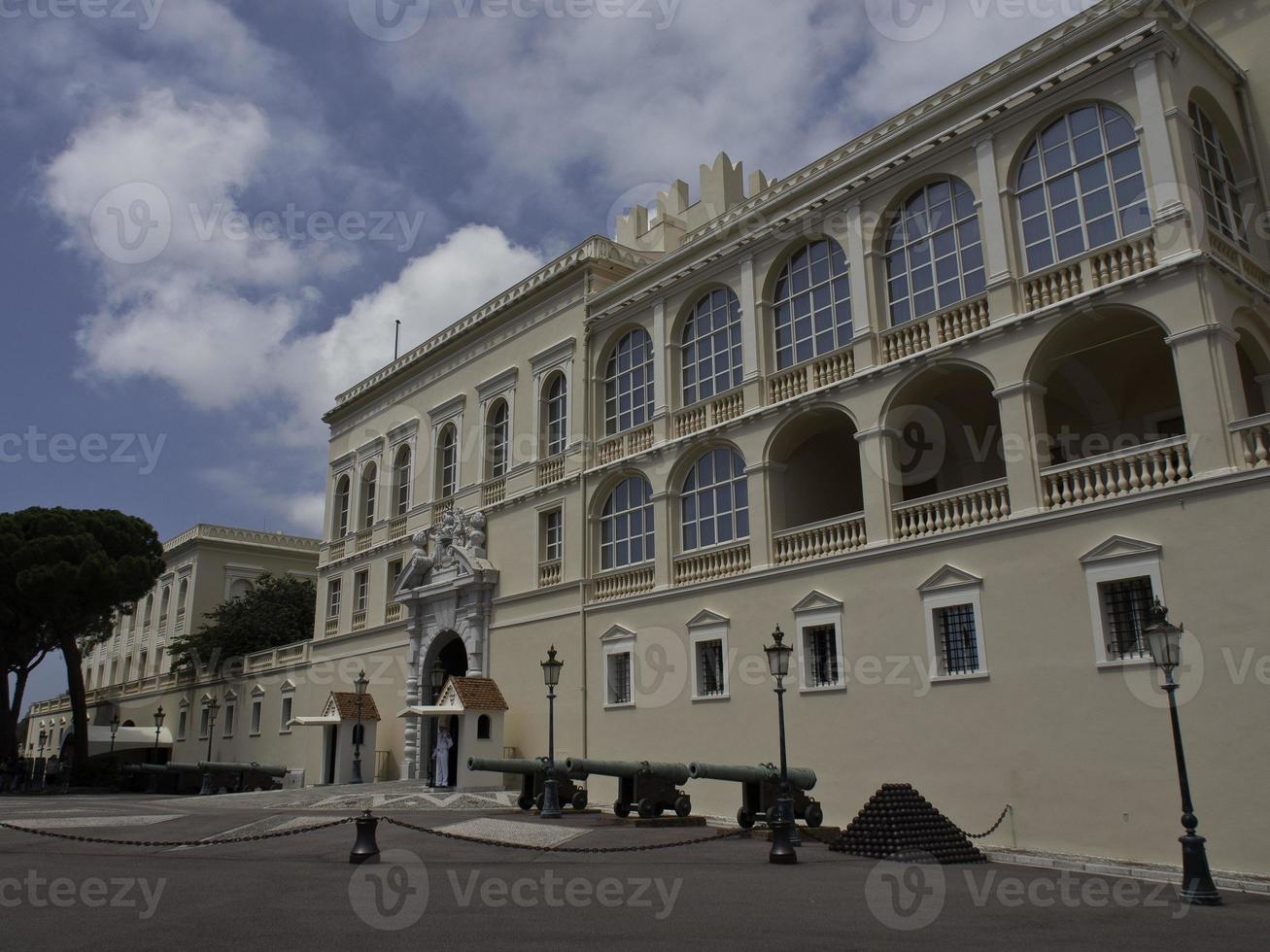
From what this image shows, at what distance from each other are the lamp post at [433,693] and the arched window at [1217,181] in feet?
70.6

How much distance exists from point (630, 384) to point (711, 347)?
3078 millimetres

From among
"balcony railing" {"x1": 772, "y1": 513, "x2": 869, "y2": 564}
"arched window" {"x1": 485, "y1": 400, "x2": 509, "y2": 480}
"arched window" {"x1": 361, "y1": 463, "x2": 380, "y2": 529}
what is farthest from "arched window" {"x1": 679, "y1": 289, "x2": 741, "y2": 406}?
"arched window" {"x1": 361, "y1": 463, "x2": 380, "y2": 529}

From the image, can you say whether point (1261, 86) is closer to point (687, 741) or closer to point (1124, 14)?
point (1124, 14)

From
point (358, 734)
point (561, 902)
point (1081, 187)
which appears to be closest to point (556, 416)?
point (358, 734)

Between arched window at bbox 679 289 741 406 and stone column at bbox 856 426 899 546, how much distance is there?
14.0 feet

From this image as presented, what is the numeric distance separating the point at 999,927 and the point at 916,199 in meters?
14.0

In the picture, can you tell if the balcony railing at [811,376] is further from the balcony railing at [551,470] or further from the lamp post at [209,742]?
the lamp post at [209,742]

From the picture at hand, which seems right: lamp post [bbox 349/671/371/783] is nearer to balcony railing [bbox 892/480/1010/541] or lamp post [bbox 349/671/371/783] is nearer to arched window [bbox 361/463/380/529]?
arched window [bbox 361/463/380/529]

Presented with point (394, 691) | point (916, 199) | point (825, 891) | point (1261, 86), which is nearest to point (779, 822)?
point (825, 891)

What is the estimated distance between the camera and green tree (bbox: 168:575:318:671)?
46.6 metres

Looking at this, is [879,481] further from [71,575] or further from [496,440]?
[71,575]

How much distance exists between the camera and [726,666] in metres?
20.8

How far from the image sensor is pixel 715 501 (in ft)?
73.6

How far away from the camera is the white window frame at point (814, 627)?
18609 mm
